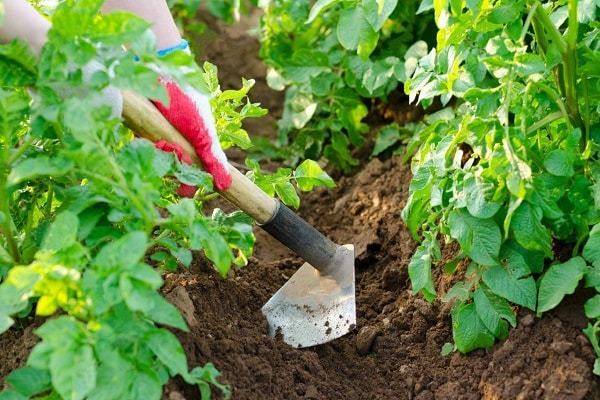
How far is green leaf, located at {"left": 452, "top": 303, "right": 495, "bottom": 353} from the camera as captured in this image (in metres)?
1.99

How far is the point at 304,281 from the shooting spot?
230cm

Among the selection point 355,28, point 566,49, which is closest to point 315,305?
point 355,28

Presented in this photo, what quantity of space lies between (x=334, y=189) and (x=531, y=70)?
4.26 feet

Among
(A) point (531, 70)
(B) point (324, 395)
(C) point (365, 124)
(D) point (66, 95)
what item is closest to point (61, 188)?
(D) point (66, 95)

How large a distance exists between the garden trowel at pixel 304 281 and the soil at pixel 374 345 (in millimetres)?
48

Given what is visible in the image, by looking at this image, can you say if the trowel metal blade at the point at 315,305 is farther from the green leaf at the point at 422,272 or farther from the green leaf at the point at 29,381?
the green leaf at the point at 29,381

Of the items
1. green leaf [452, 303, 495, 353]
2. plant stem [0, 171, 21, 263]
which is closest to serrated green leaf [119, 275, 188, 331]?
plant stem [0, 171, 21, 263]

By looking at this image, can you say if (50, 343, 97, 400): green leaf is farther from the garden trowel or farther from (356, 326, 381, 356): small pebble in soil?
(356, 326, 381, 356): small pebble in soil

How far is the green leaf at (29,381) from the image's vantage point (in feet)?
5.16

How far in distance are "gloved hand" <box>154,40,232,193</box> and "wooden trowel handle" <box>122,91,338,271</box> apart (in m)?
0.02

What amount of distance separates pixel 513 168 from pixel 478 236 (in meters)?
0.22

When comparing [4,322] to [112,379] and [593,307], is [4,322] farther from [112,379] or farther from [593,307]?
[593,307]

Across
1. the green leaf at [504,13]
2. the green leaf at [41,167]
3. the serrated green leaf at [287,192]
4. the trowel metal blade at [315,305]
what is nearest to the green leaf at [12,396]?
the green leaf at [41,167]

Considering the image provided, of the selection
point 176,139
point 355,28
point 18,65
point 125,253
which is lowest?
point 355,28
